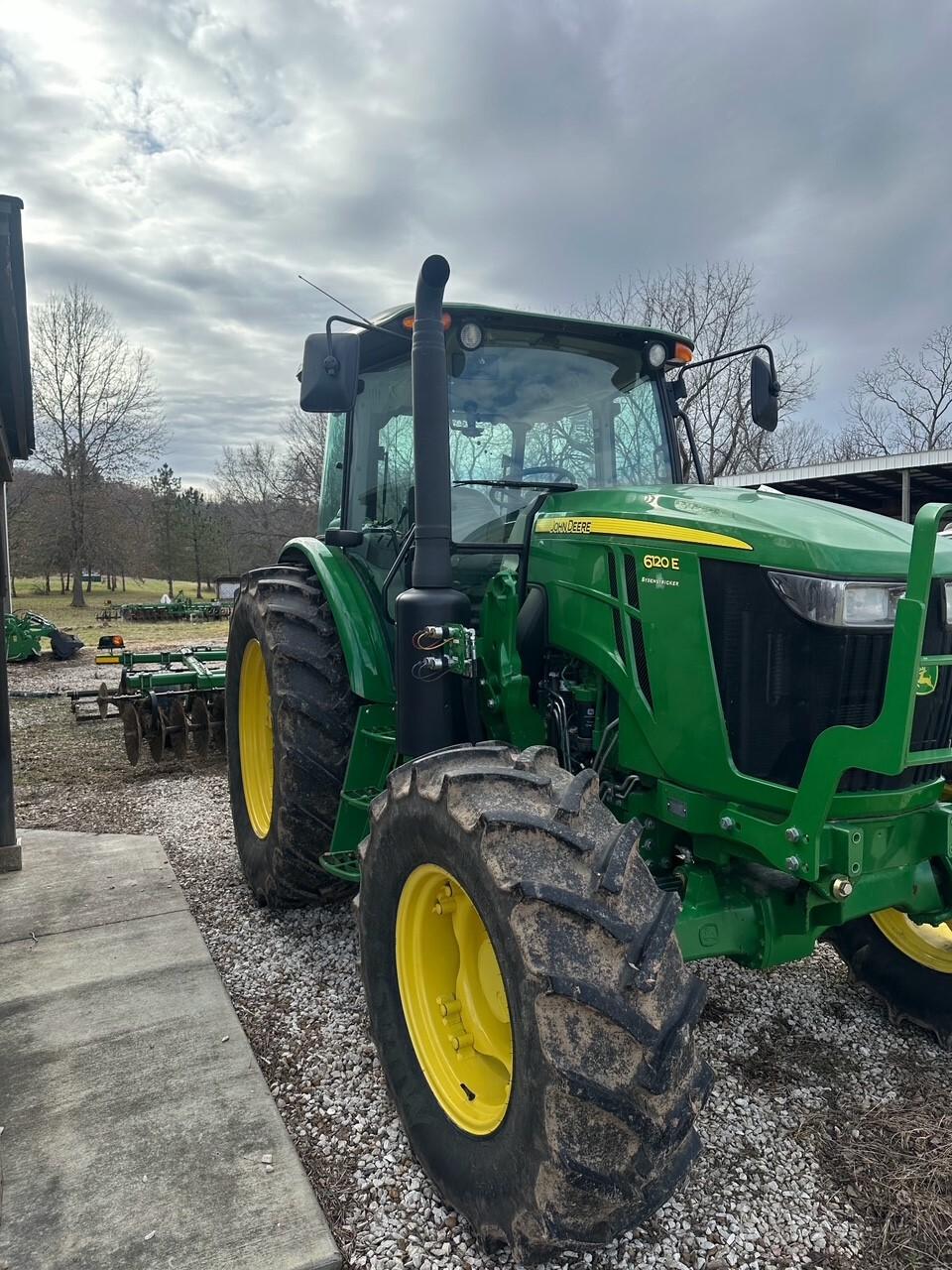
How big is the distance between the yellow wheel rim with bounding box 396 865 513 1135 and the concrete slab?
1.52ft

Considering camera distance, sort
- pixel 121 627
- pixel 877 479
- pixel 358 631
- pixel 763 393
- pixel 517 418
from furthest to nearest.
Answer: pixel 121 627 → pixel 877 479 → pixel 358 631 → pixel 763 393 → pixel 517 418

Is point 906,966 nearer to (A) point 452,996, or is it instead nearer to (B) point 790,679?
(B) point 790,679

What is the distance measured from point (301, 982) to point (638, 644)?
2072mm

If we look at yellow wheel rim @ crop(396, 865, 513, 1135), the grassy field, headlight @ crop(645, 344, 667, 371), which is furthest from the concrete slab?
the grassy field

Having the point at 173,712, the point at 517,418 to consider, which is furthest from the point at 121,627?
the point at 517,418

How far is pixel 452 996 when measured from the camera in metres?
2.47

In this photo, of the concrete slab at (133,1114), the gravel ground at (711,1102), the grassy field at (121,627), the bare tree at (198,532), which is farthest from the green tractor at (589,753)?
the bare tree at (198,532)

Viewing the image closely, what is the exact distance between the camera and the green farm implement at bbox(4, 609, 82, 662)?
49.5 feet

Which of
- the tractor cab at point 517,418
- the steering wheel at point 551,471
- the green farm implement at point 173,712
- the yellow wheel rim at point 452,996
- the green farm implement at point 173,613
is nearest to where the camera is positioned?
the yellow wheel rim at point 452,996

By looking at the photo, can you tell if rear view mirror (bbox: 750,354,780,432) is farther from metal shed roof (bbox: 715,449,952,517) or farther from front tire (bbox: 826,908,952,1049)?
metal shed roof (bbox: 715,449,952,517)

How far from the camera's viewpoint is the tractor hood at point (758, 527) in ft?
7.16

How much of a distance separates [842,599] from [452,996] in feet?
5.05

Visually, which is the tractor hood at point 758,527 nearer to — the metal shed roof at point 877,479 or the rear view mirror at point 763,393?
the rear view mirror at point 763,393

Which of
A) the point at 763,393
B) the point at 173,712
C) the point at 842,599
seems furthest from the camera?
the point at 173,712
